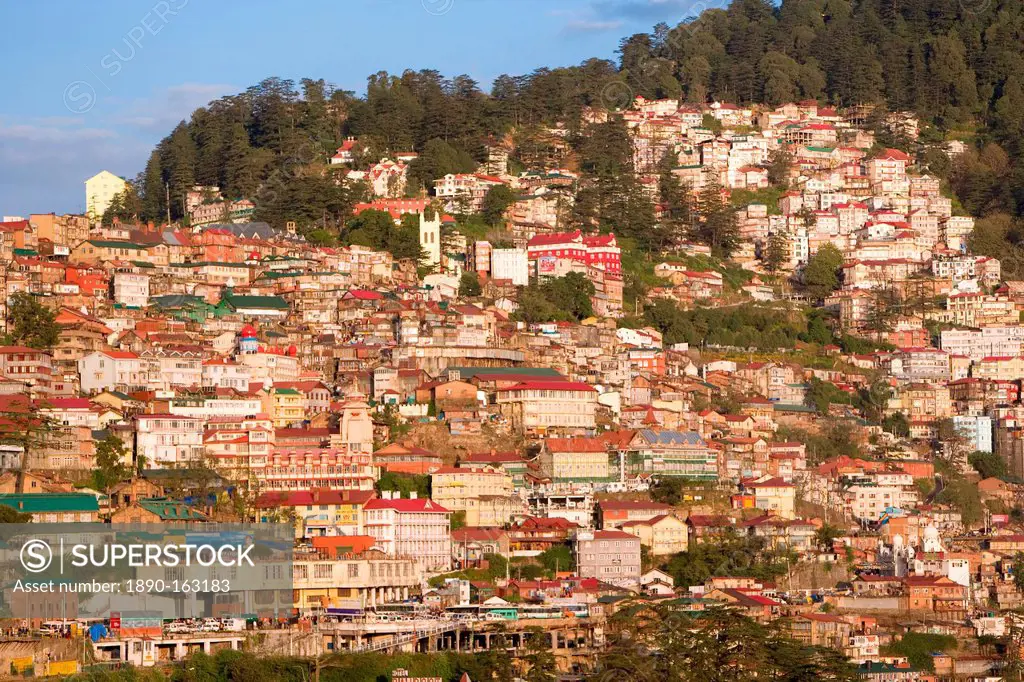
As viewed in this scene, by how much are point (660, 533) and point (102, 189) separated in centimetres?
5041

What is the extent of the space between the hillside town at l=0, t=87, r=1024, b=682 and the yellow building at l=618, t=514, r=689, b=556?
9 centimetres

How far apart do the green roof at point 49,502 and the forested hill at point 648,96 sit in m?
36.4

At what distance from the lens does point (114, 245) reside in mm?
85188

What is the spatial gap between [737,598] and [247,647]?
15.9 metres

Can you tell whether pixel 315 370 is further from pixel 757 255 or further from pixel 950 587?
pixel 757 255

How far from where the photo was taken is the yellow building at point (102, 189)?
348 feet

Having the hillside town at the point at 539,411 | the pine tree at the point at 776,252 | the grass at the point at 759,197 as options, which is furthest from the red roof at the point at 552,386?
the grass at the point at 759,197

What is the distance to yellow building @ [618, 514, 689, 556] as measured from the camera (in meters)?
65.8

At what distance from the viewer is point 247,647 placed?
177ft

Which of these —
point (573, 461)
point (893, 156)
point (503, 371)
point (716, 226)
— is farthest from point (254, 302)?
point (893, 156)

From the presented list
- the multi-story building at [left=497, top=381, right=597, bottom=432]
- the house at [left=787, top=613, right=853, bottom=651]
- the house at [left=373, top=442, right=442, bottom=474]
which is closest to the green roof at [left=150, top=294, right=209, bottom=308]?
the multi-story building at [left=497, top=381, right=597, bottom=432]

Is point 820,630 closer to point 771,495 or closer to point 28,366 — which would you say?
point 771,495

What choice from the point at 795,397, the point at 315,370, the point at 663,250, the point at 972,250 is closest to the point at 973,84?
the point at 972,250

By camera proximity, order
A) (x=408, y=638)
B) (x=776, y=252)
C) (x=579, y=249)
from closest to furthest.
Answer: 1. (x=408, y=638)
2. (x=579, y=249)
3. (x=776, y=252)
